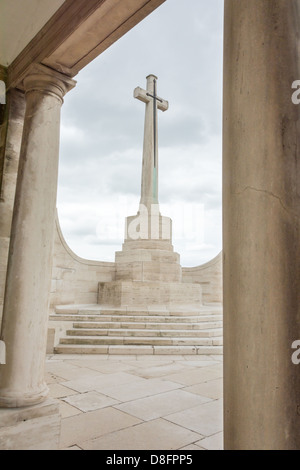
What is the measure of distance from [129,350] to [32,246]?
411 centimetres

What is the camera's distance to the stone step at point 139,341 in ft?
21.5

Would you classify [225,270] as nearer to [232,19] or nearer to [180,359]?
[232,19]

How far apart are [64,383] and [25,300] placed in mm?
1985

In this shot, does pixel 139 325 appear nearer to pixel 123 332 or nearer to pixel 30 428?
pixel 123 332

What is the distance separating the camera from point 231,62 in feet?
5.18

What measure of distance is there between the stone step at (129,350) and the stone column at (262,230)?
519cm

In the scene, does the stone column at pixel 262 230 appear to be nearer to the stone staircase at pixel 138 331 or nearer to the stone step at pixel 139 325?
the stone staircase at pixel 138 331

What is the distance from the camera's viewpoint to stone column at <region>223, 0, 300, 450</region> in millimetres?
1251

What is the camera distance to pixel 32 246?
2883mm

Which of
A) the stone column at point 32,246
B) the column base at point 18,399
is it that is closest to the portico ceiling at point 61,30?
the stone column at point 32,246

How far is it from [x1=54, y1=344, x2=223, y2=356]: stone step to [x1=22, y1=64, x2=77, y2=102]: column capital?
4724mm
